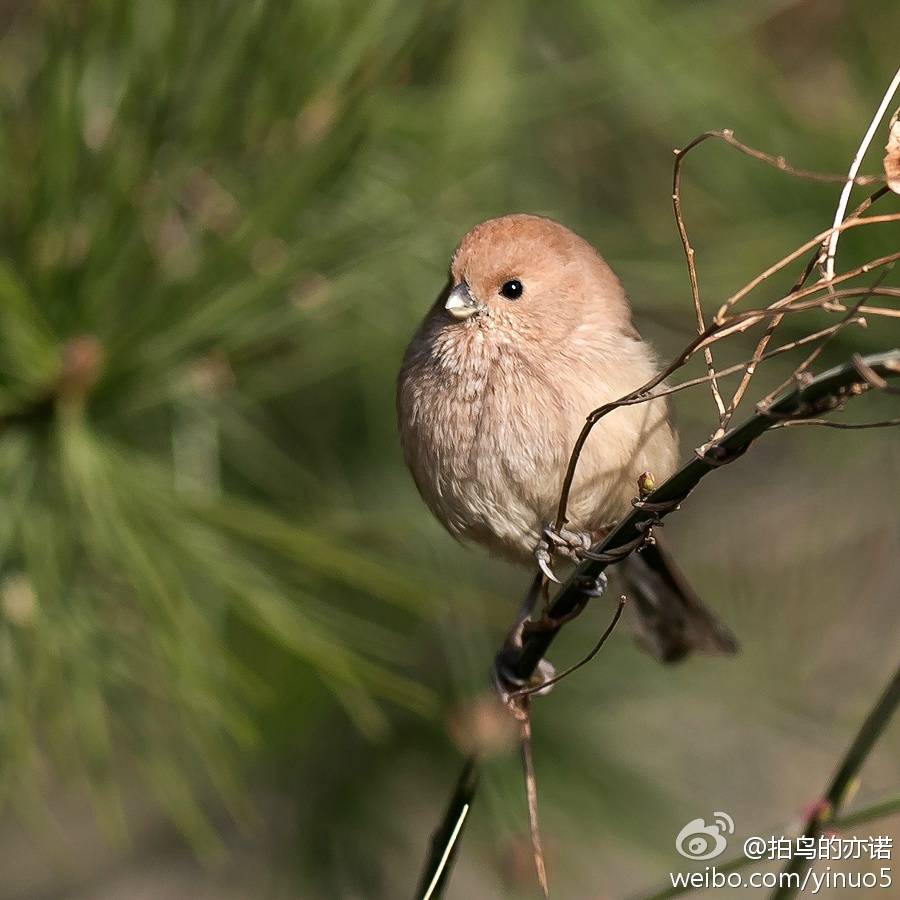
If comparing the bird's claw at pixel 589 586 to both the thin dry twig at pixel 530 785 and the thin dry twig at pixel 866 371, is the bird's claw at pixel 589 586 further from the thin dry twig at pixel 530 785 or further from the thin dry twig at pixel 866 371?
the thin dry twig at pixel 866 371

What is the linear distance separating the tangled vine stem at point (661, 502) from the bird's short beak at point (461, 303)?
3.01 ft

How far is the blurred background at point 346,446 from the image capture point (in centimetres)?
257

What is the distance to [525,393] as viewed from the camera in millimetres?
2449

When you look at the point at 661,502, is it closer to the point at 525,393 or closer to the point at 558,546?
the point at 558,546

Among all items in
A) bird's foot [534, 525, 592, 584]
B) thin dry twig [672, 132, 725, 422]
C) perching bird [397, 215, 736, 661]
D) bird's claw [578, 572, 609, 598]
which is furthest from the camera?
perching bird [397, 215, 736, 661]

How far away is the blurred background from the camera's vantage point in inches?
101

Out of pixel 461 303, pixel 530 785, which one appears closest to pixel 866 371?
pixel 530 785

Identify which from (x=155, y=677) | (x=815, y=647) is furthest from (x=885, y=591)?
(x=155, y=677)

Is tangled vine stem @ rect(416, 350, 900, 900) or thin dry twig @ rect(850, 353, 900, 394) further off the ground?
thin dry twig @ rect(850, 353, 900, 394)

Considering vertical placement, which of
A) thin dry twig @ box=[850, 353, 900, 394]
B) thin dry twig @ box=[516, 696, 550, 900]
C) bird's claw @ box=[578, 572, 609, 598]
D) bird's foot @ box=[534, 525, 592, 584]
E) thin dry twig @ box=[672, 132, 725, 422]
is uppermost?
thin dry twig @ box=[672, 132, 725, 422]

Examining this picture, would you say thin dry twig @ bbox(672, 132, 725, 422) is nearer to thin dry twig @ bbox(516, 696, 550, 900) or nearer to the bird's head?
thin dry twig @ bbox(516, 696, 550, 900)

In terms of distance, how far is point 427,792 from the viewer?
364 cm

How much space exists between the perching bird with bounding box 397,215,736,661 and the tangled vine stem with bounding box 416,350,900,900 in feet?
2.06

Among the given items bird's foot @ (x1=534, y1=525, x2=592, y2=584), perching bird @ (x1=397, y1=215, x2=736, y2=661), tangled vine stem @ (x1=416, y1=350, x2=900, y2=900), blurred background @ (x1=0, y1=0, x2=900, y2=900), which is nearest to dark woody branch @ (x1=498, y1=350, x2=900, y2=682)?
tangled vine stem @ (x1=416, y1=350, x2=900, y2=900)
